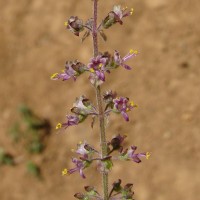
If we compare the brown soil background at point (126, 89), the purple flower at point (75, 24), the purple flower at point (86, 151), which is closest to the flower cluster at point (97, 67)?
the purple flower at point (75, 24)

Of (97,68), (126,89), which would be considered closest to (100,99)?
(97,68)

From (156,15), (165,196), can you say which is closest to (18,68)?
(156,15)

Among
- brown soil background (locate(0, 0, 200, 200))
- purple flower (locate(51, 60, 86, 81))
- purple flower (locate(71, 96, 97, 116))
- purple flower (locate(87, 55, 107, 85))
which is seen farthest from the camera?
Answer: brown soil background (locate(0, 0, 200, 200))

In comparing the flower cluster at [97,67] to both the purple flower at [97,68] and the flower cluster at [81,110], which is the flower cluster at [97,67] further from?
the flower cluster at [81,110]

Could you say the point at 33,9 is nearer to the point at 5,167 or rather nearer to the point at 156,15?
the point at 156,15

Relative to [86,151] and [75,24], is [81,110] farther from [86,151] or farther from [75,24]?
[75,24]

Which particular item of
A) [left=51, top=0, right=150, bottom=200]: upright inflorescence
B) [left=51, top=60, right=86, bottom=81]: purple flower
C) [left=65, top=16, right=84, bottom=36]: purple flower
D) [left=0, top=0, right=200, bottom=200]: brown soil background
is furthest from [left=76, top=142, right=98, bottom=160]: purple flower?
[left=0, top=0, right=200, bottom=200]: brown soil background

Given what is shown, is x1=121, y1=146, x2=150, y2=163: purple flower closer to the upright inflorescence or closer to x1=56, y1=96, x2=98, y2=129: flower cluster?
the upright inflorescence
